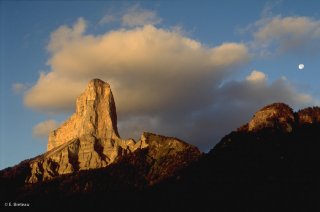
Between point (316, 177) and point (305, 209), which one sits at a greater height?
point (316, 177)

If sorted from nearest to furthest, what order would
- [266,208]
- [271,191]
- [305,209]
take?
[305,209], [266,208], [271,191]

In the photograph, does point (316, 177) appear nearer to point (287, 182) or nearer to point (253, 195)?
point (287, 182)

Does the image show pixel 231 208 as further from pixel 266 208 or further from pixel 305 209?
pixel 305 209

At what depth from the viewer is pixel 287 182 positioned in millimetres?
197500

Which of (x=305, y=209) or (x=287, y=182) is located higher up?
(x=287, y=182)

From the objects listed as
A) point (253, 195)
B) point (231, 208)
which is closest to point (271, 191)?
point (253, 195)

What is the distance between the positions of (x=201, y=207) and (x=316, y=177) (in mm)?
46658

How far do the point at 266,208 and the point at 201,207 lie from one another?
3005 centimetres

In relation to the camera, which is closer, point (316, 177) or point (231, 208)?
point (231, 208)

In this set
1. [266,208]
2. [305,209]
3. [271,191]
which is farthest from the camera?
[271,191]

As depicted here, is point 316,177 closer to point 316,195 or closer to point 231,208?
point 316,195

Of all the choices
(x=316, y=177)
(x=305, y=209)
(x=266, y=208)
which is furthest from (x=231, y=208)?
(x=316, y=177)

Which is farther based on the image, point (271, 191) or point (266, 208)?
point (271, 191)

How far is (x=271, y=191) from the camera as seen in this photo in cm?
19012
